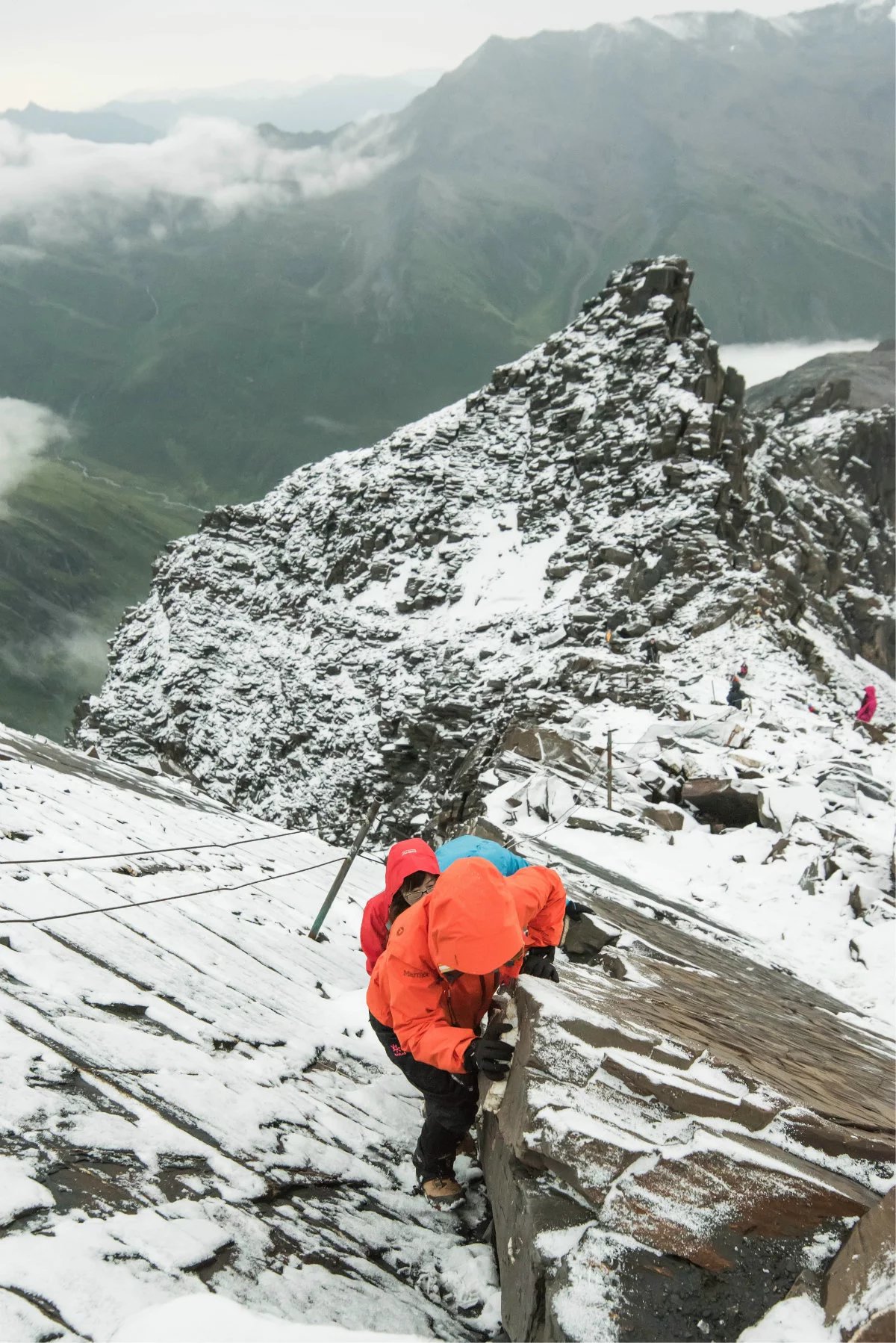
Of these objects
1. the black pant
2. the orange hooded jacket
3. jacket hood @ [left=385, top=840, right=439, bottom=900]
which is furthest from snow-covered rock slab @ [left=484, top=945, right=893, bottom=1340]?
jacket hood @ [left=385, top=840, right=439, bottom=900]

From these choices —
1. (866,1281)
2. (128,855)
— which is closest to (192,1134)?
(866,1281)

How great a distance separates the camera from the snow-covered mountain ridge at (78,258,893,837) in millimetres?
32062

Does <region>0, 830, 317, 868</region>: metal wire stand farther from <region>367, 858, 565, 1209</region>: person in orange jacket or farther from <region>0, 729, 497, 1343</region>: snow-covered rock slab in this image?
<region>367, 858, 565, 1209</region>: person in orange jacket

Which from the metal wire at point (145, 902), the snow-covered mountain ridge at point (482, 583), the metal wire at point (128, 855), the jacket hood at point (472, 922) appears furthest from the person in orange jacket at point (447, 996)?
the snow-covered mountain ridge at point (482, 583)

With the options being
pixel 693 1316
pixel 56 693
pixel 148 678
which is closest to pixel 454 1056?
pixel 693 1316

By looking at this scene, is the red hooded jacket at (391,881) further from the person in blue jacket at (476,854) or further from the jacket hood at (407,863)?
the person in blue jacket at (476,854)

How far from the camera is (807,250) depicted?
192 m

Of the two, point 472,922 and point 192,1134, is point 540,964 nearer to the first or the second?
point 472,922

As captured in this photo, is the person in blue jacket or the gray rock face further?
the gray rock face

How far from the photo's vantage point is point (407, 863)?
13.9 ft

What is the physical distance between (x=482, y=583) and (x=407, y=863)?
120 ft

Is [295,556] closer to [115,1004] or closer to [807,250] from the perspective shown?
[115,1004]

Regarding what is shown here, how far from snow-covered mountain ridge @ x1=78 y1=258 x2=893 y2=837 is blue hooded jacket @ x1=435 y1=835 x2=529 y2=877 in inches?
764

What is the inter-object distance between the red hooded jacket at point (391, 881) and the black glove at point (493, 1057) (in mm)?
756
